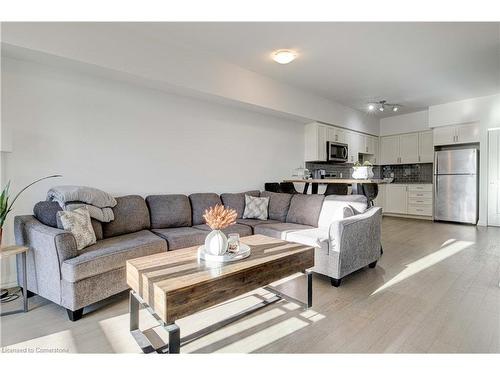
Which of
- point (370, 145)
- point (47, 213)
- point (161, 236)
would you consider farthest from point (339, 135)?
point (47, 213)

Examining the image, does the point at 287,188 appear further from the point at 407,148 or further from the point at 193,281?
the point at 407,148

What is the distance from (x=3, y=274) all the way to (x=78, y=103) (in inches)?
71.9

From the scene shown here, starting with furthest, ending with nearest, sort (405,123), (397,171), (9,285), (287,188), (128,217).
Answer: (397,171)
(405,123)
(287,188)
(128,217)
(9,285)

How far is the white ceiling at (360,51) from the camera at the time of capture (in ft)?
9.46

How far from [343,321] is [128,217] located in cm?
231

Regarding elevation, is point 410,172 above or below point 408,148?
below

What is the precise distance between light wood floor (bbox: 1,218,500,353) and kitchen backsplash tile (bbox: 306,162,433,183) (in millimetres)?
3508

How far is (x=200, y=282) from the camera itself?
1543 mm

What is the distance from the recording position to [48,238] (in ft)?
6.84

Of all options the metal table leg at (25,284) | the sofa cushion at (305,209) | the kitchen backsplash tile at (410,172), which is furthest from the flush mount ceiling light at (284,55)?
the kitchen backsplash tile at (410,172)
